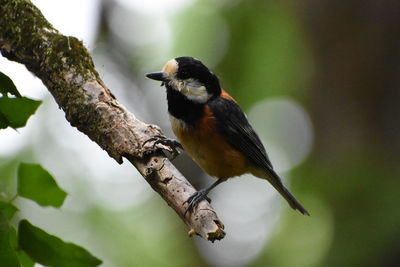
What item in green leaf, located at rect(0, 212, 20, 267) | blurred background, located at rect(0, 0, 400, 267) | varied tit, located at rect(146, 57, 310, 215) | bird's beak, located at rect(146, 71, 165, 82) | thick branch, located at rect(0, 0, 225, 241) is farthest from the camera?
blurred background, located at rect(0, 0, 400, 267)

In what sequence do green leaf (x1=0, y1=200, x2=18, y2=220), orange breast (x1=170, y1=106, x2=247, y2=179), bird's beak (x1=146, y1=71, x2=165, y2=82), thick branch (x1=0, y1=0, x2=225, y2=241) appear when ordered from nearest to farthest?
green leaf (x1=0, y1=200, x2=18, y2=220)
thick branch (x1=0, y1=0, x2=225, y2=241)
bird's beak (x1=146, y1=71, x2=165, y2=82)
orange breast (x1=170, y1=106, x2=247, y2=179)

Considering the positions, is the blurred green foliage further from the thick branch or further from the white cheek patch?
the white cheek patch

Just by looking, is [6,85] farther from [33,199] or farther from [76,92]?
[76,92]

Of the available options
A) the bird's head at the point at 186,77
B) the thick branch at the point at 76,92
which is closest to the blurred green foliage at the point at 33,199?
A: the thick branch at the point at 76,92

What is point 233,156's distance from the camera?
3.69 meters

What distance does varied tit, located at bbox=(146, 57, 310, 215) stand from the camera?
337 centimetres

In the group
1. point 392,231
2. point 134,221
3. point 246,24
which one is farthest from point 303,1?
point 134,221

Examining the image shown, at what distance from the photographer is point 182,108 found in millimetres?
3486

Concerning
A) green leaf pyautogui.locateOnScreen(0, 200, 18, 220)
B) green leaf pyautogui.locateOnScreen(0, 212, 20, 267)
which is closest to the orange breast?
green leaf pyautogui.locateOnScreen(0, 200, 18, 220)

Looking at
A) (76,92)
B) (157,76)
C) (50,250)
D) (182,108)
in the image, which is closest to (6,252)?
(50,250)

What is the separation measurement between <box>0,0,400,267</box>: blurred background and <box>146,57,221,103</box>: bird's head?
2.66 m

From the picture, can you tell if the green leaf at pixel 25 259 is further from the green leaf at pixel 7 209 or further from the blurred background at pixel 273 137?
the blurred background at pixel 273 137

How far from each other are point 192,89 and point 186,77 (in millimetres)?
107

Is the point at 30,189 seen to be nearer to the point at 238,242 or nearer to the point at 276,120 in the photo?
the point at 238,242
